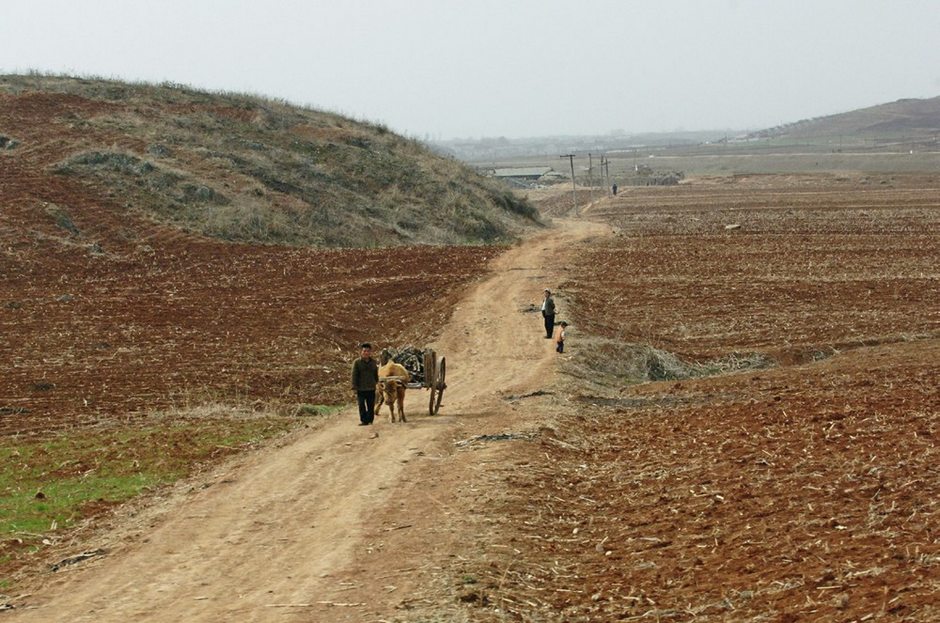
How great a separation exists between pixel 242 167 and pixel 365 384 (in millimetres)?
45404

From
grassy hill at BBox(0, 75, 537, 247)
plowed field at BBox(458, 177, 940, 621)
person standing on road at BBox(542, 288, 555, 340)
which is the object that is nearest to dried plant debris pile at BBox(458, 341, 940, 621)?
plowed field at BBox(458, 177, 940, 621)

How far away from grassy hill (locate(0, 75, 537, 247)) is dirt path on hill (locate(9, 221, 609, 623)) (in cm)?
3552

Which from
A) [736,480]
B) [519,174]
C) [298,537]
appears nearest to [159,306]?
[298,537]

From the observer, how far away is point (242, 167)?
63156mm

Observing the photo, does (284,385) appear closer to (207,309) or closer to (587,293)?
(207,309)

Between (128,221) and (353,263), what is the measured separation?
11.8m

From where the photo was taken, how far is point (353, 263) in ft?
155

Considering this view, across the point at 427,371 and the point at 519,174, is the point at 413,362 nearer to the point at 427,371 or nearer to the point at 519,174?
the point at 427,371

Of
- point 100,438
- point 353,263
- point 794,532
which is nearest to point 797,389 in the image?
point 794,532

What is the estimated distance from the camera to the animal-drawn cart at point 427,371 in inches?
816

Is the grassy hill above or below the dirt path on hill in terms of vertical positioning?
above

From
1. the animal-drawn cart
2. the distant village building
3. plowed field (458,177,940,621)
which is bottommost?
plowed field (458,177,940,621)

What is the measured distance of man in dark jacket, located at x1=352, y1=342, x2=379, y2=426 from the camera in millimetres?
20094

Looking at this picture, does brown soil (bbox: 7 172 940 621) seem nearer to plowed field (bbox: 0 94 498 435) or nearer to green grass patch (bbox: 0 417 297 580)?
green grass patch (bbox: 0 417 297 580)
